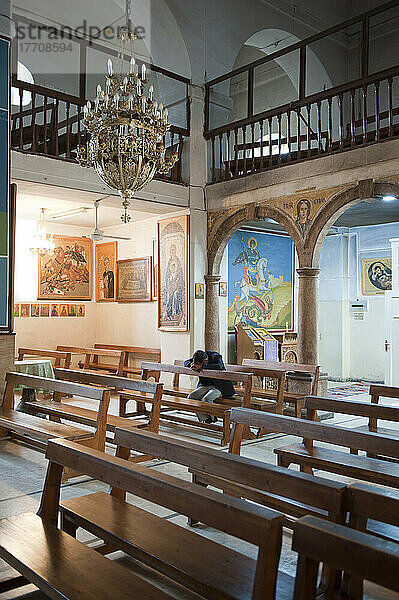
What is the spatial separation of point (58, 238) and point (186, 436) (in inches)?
288

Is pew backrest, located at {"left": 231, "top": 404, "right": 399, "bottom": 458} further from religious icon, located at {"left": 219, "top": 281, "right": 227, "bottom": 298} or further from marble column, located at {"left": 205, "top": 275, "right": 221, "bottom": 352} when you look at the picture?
religious icon, located at {"left": 219, "top": 281, "right": 227, "bottom": 298}

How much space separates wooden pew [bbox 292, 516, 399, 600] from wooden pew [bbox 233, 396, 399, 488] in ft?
5.16

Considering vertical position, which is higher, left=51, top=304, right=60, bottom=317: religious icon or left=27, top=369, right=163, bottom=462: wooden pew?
left=51, top=304, right=60, bottom=317: religious icon

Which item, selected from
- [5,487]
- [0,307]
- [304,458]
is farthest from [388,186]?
[5,487]

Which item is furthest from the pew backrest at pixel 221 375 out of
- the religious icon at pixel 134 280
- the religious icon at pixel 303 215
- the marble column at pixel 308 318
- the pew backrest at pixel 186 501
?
the religious icon at pixel 134 280

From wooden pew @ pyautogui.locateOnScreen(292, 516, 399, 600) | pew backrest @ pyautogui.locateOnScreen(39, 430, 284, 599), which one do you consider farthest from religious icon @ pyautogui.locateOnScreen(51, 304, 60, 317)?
wooden pew @ pyautogui.locateOnScreen(292, 516, 399, 600)

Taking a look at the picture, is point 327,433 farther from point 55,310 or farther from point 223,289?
point 55,310

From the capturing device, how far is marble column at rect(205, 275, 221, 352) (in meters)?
10.5

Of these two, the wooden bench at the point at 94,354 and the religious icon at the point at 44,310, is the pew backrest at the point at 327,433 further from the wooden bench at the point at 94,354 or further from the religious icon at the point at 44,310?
the religious icon at the point at 44,310

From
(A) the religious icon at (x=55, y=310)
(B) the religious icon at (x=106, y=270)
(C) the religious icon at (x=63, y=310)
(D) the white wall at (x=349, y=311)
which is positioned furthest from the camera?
(D) the white wall at (x=349, y=311)

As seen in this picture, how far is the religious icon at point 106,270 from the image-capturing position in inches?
521

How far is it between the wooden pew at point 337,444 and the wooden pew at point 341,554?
157 centimetres

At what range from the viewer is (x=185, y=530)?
271 cm

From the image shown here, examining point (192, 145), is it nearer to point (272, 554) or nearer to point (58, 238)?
point (58, 238)
